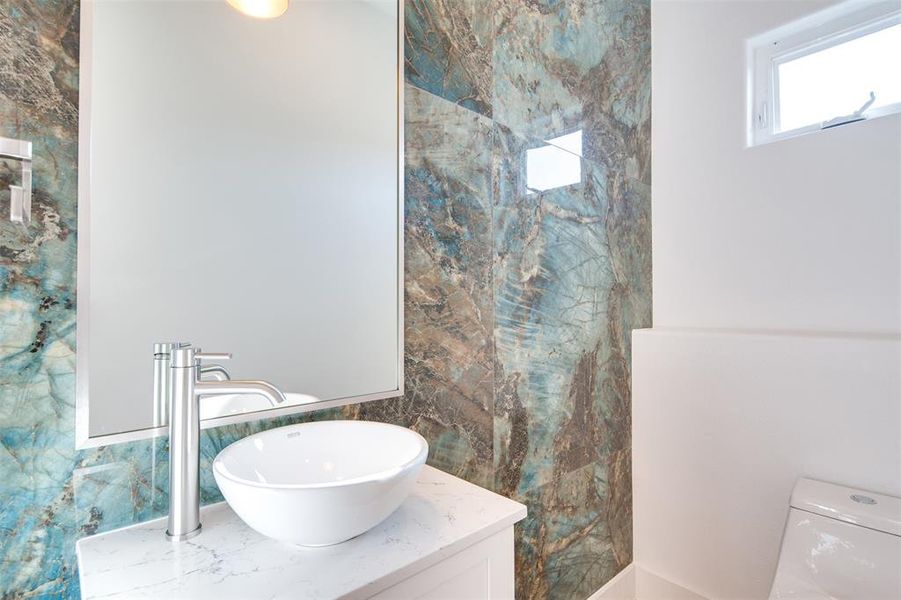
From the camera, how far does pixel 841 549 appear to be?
1.22 metres

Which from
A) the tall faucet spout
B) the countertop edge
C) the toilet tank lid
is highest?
the tall faucet spout

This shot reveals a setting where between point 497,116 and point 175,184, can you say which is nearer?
point 175,184

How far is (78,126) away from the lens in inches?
28.5

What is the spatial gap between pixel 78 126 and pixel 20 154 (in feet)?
0.31

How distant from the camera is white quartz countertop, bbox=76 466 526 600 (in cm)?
59

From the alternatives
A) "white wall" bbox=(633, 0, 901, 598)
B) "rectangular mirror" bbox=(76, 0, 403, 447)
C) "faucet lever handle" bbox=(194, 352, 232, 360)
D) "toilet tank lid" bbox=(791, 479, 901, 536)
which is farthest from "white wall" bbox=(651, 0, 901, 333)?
"faucet lever handle" bbox=(194, 352, 232, 360)

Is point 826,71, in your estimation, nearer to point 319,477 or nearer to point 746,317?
point 746,317

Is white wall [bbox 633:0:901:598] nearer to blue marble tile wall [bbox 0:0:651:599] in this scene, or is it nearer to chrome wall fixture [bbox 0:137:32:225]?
blue marble tile wall [bbox 0:0:651:599]

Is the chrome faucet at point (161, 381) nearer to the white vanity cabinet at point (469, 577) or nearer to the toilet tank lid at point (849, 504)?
the white vanity cabinet at point (469, 577)

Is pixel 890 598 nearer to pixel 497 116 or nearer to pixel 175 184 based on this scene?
pixel 497 116

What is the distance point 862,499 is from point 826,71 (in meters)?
1.50

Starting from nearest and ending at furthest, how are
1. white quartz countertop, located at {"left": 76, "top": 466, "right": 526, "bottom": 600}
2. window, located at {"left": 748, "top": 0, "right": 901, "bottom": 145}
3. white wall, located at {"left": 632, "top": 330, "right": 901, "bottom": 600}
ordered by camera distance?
white quartz countertop, located at {"left": 76, "top": 466, "right": 526, "bottom": 600} < white wall, located at {"left": 632, "top": 330, "right": 901, "bottom": 600} < window, located at {"left": 748, "top": 0, "right": 901, "bottom": 145}

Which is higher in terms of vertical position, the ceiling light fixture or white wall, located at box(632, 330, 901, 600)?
the ceiling light fixture

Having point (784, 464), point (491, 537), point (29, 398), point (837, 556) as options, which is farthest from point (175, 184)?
point (784, 464)
